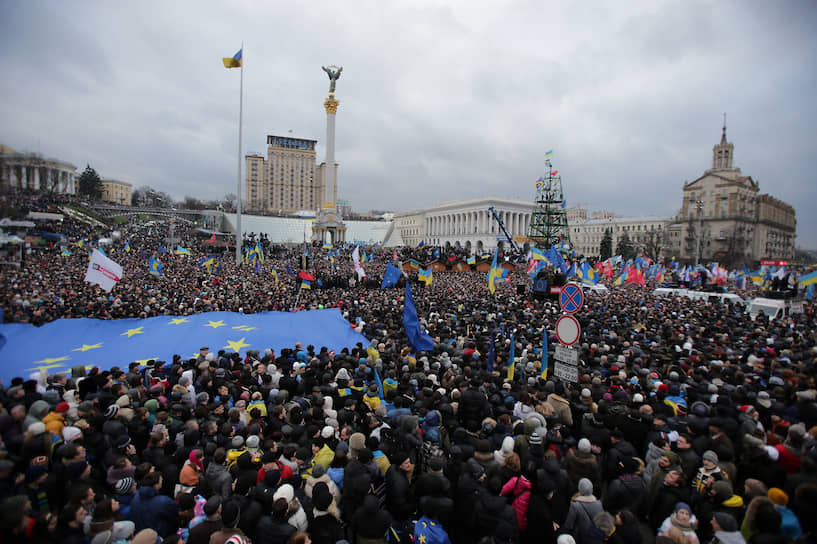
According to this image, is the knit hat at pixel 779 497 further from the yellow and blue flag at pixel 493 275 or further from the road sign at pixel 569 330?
the yellow and blue flag at pixel 493 275

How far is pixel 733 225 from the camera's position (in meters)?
62.1

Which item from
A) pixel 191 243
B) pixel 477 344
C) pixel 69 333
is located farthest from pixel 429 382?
pixel 191 243

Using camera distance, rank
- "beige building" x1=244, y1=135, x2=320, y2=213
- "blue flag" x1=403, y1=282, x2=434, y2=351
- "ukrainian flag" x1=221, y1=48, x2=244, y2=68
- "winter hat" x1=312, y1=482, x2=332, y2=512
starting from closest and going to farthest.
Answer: "winter hat" x1=312, y1=482, x2=332, y2=512, "blue flag" x1=403, y1=282, x2=434, y2=351, "ukrainian flag" x1=221, y1=48, x2=244, y2=68, "beige building" x1=244, y1=135, x2=320, y2=213

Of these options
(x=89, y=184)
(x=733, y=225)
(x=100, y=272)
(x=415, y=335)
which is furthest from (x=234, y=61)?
(x=733, y=225)

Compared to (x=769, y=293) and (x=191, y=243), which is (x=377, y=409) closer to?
(x=769, y=293)

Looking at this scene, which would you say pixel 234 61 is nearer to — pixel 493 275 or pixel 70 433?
pixel 493 275

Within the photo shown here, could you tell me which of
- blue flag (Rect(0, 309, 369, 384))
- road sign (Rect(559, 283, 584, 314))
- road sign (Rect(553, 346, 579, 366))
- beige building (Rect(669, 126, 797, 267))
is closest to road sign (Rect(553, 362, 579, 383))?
road sign (Rect(553, 346, 579, 366))

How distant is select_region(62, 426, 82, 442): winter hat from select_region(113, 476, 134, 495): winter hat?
0.92 meters

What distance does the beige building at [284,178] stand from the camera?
115 m

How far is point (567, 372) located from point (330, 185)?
5600 centimetres

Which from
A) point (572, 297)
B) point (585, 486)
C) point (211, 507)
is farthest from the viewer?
point (572, 297)

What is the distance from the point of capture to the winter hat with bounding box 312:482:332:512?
9.18 ft

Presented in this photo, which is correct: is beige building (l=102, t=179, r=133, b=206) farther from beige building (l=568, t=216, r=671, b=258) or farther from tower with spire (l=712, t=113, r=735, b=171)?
tower with spire (l=712, t=113, r=735, b=171)

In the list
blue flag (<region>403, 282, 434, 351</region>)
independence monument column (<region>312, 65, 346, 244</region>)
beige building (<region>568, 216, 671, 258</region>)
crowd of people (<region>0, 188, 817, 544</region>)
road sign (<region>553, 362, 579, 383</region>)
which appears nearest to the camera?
crowd of people (<region>0, 188, 817, 544</region>)
